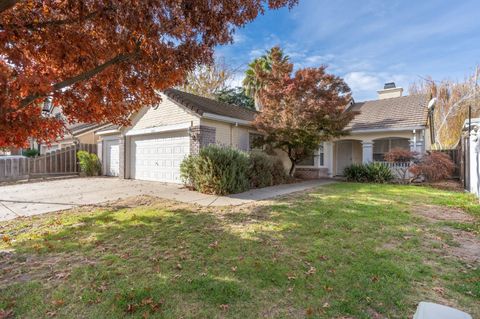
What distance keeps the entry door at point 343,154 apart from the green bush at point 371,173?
405cm

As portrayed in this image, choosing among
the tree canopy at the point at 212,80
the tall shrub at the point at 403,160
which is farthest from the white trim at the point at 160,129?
the tree canopy at the point at 212,80

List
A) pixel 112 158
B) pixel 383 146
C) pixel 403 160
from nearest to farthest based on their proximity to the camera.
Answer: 1. pixel 403 160
2. pixel 112 158
3. pixel 383 146

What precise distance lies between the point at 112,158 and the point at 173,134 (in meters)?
7.05

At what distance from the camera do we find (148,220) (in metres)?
6.02

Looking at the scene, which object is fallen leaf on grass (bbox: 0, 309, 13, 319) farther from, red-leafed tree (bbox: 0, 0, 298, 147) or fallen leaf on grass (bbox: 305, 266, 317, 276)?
fallen leaf on grass (bbox: 305, 266, 317, 276)

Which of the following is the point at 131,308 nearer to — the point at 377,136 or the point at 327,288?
the point at 327,288

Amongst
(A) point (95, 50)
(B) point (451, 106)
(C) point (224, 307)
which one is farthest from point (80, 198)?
(B) point (451, 106)

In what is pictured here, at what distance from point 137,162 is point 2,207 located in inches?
279

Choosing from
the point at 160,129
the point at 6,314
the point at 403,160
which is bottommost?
the point at 6,314

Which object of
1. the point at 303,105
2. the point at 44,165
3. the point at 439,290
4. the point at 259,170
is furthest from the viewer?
the point at 44,165

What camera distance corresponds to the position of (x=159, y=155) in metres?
13.2

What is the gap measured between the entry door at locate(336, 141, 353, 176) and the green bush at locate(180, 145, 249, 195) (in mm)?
10757

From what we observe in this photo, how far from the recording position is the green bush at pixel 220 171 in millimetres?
9352

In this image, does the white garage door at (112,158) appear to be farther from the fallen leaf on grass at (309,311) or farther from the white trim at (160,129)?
the fallen leaf on grass at (309,311)
